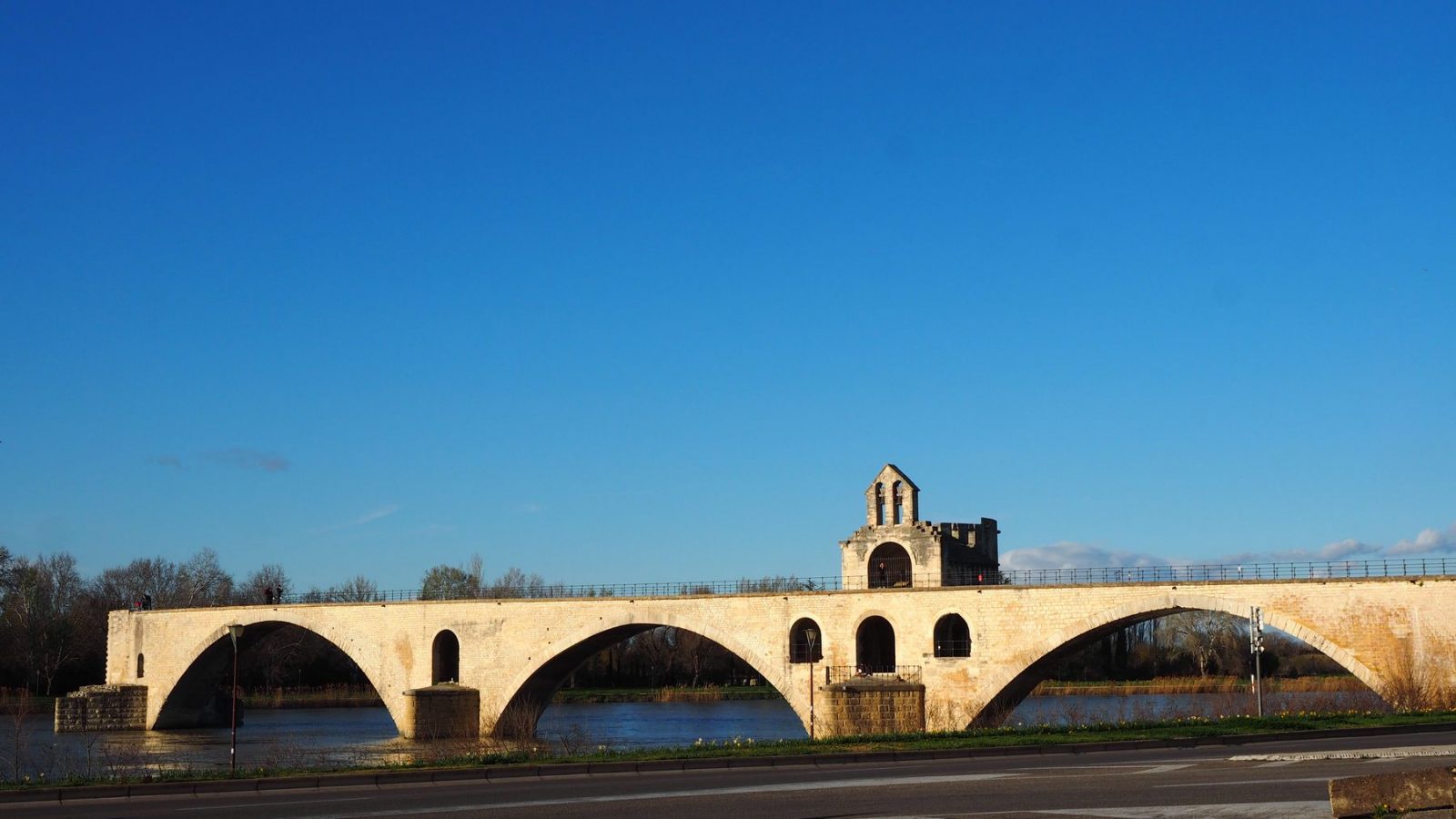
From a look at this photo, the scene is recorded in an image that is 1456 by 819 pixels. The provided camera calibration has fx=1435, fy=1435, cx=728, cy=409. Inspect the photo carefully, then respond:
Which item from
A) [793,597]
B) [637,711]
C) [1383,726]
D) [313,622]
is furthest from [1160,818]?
[637,711]

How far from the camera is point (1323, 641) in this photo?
3838cm

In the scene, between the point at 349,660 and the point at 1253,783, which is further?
the point at 349,660

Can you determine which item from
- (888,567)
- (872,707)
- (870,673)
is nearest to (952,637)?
(870,673)

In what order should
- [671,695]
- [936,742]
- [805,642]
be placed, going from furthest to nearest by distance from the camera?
[671,695] → [805,642] → [936,742]

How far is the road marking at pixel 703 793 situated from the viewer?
15.8m

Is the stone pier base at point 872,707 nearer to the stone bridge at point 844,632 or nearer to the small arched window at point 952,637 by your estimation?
the stone bridge at point 844,632

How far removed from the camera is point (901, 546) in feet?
161

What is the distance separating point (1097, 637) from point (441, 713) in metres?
23.9

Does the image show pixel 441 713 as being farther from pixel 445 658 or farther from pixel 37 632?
pixel 37 632

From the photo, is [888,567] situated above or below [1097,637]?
above

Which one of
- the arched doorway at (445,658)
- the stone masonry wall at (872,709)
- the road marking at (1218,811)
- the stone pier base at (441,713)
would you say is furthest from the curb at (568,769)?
the arched doorway at (445,658)

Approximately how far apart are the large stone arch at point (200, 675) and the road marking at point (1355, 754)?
157 ft

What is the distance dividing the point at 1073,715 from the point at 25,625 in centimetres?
6685

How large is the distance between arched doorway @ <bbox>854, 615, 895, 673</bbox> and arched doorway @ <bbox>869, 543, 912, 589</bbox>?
194 centimetres
